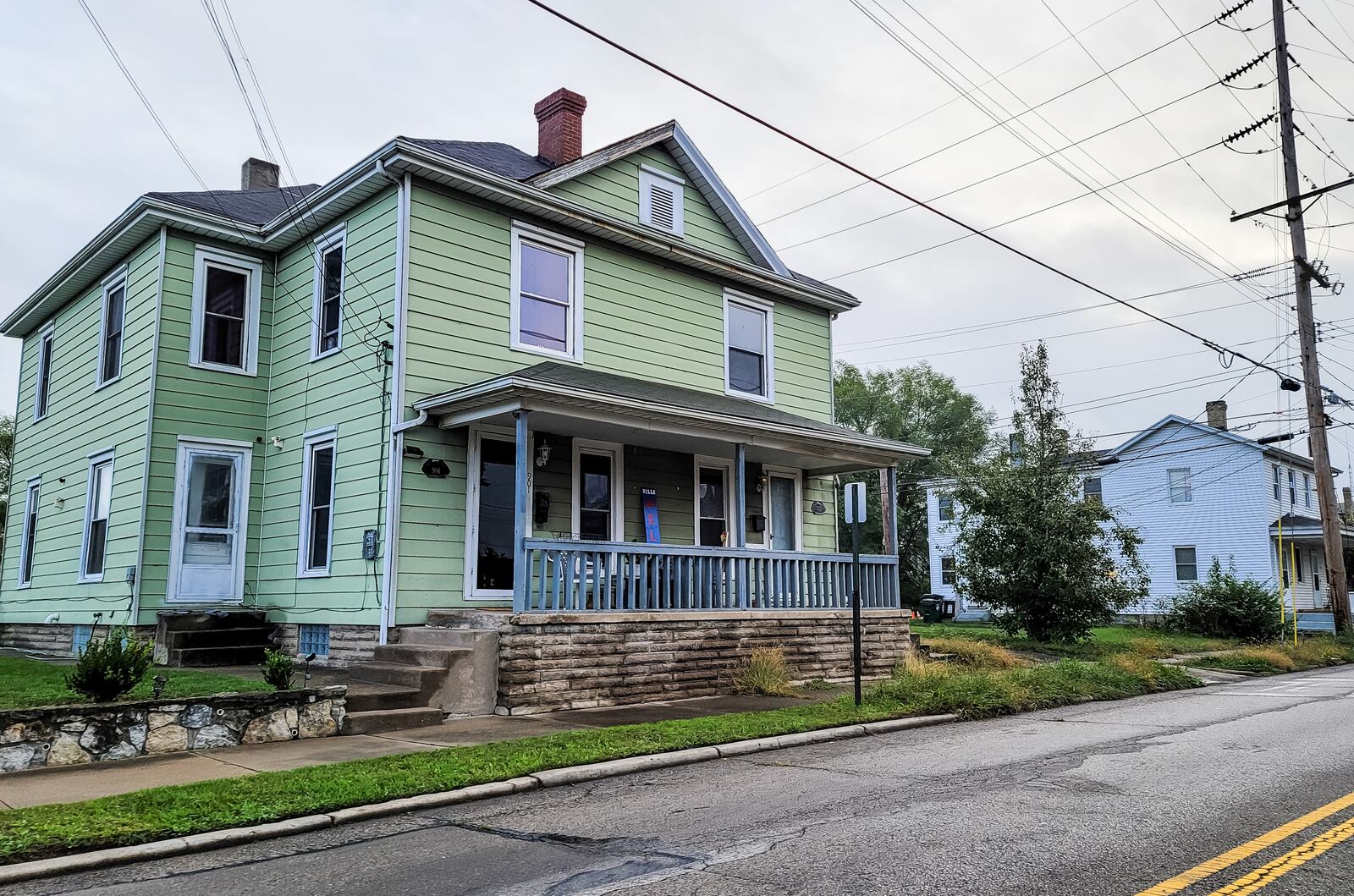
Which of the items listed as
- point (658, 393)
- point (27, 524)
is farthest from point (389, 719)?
point (27, 524)

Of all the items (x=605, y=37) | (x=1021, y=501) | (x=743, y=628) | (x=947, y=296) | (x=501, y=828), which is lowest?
(x=501, y=828)

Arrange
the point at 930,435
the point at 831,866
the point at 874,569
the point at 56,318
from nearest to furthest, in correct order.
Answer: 1. the point at 831,866
2. the point at 874,569
3. the point at 56,318
4. the point at 930,435

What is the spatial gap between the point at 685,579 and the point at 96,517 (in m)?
9.62

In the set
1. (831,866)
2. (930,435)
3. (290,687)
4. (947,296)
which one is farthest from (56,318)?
(930,435)

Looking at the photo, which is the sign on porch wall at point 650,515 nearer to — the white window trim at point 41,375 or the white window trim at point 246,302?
the white window trim at point 246,302

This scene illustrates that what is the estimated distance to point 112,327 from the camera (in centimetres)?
1664

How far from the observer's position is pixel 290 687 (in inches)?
Answer: 384

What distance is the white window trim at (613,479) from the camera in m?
14.5

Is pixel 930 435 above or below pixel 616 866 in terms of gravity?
above

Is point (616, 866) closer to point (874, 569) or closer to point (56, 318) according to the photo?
point (874, 569)

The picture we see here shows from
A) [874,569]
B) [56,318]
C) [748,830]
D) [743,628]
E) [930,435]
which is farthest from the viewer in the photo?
[930,435]

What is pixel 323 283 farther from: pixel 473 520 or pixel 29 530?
pixel 29 530

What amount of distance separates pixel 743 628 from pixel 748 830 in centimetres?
793

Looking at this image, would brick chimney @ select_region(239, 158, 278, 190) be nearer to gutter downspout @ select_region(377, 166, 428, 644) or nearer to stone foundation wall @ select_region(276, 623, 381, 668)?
gutter downspout @ select_region(377, 166, 428, 644)
